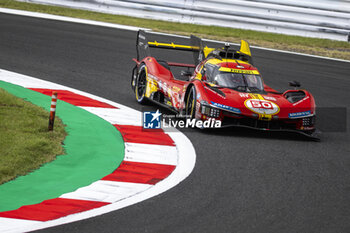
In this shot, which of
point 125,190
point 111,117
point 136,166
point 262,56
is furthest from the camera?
point 262,56

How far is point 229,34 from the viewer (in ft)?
64.1

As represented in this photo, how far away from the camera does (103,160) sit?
7.11 meters

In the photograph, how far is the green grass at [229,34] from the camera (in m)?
18.7

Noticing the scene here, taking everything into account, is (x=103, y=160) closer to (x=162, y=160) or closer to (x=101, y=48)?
(x=162, y=160)

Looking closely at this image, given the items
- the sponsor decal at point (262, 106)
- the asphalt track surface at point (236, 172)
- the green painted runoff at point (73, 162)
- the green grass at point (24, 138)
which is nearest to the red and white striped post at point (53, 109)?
the green grass at point (24, 138)

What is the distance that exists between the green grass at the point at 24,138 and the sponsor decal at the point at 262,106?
2.76 meters

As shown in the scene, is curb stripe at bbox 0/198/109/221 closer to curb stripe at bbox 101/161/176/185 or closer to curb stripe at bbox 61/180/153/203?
curb stripe at bbox 61/180/153/203

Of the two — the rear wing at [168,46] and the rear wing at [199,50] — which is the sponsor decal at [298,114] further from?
the rear wing at [168,46]

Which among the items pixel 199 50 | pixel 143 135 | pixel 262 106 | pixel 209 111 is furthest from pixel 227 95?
pixel 199 50

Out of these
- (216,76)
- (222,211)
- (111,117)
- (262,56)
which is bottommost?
(222,211)

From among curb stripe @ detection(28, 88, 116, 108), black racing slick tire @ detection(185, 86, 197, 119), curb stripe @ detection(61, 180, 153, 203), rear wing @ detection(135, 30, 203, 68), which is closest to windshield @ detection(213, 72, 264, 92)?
black racing slick tire @ detection(185, 86, 197, 119)

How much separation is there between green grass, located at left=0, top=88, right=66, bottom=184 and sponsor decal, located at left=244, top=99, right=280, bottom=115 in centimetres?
276

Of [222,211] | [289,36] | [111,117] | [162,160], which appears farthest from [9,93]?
[289,36]

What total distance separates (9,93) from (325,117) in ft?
18.3
